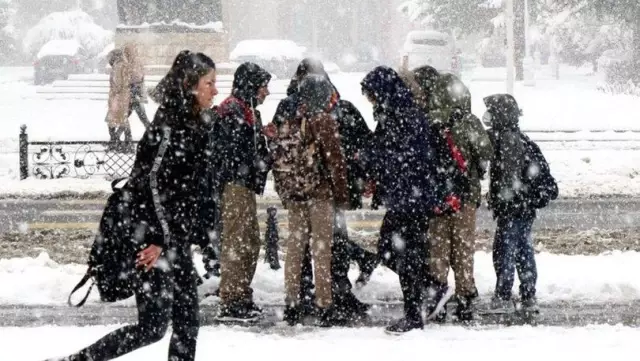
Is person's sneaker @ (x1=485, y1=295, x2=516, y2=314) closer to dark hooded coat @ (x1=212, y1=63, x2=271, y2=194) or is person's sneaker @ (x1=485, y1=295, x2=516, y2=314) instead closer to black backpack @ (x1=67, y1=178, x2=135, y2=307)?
dark hooded coat @ (x1=212, y1=63, x2=271, y2=194)

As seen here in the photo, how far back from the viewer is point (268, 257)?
875 cm

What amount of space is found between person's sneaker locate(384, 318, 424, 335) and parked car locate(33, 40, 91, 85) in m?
33.2

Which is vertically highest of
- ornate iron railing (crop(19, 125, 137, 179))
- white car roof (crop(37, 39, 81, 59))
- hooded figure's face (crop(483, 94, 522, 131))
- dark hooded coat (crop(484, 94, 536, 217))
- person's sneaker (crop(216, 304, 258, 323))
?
white car roof (crop(37, 39, 81, 59))

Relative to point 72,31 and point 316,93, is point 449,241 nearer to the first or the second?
point 316,93

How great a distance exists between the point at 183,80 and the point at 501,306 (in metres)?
3.54

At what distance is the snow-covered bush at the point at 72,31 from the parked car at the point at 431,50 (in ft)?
73.8

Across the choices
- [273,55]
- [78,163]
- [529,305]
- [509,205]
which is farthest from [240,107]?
[273,55]

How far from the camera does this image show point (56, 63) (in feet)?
127

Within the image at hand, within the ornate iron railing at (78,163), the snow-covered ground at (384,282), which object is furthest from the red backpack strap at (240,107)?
the ornate iron railing at (78,163)

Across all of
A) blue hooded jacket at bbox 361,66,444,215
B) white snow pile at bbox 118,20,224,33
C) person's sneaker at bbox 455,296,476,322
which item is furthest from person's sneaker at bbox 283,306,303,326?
white snow pile at bbox 118,20,224,33

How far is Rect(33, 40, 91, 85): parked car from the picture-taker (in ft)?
124

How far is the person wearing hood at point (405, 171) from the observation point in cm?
659

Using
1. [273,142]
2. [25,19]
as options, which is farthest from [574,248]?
[25,19]

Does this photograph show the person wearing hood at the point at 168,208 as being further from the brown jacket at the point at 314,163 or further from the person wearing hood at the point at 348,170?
the person wearing hood at the point at 348,170
